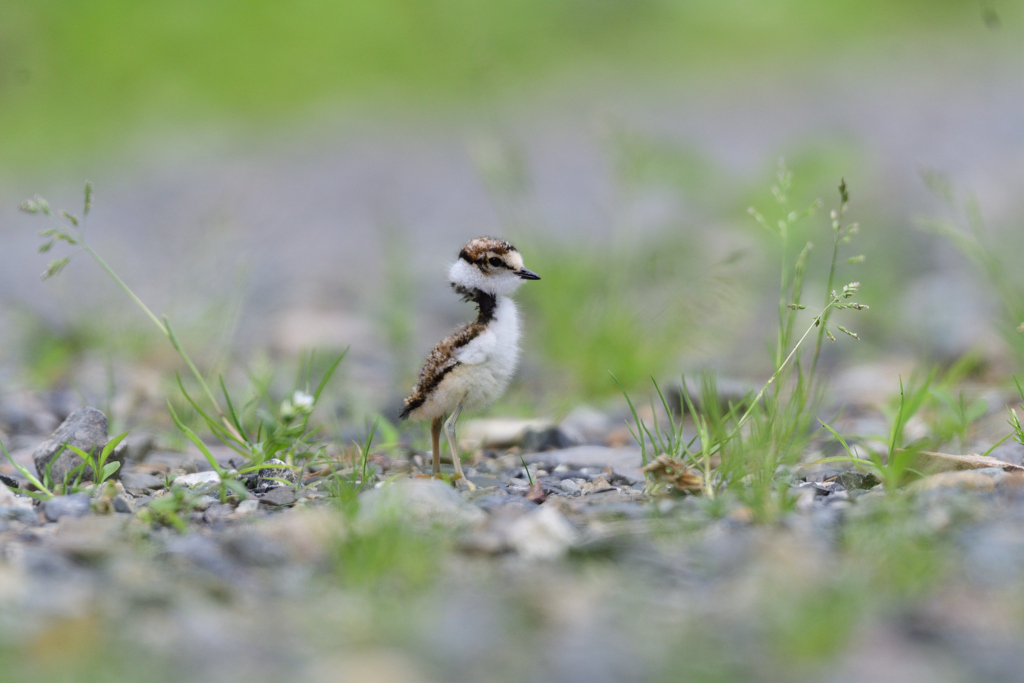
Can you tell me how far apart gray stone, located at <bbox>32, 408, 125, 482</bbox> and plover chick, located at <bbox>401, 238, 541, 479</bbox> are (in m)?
1.11

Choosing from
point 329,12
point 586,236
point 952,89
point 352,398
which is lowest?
point 352,398

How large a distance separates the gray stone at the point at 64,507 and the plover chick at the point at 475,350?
1.20 m

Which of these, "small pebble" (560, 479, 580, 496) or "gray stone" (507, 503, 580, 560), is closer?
"gray stone" (507, 503, 580, 560)

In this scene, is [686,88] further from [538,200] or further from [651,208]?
[651,208]

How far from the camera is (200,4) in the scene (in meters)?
16.4

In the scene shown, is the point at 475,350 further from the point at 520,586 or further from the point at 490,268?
the point at 520,586

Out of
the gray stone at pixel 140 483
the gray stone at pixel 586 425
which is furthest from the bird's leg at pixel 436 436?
the gray stone at pixel 140 483

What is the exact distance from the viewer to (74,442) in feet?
11.5

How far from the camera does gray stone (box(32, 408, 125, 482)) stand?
11.5ft

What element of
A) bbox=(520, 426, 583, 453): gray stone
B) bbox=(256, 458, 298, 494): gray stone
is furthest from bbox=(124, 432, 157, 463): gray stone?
bbox=(520, 426, 583, 453): gray stone

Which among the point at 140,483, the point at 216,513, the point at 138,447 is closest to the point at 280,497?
the point at 216,513

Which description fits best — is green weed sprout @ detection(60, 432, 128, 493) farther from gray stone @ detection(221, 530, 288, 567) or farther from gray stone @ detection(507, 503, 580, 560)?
gray stone @ detection(507, 503, 580, 560)

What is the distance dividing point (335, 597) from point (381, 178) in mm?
11001

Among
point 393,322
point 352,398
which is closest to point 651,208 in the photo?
point 393,322
